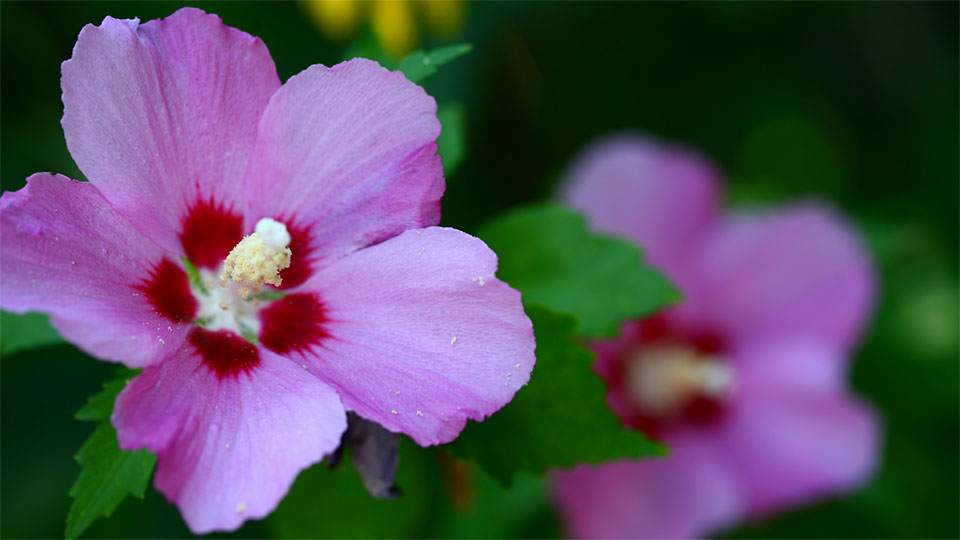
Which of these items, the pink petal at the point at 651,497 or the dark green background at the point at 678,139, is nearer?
the pink petal at the point at 651,497

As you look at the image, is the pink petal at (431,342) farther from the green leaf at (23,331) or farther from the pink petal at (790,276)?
the pink petal at (790,276)

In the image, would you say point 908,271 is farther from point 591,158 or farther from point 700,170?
point 591,158

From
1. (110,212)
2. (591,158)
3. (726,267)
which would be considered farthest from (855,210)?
(110,212)

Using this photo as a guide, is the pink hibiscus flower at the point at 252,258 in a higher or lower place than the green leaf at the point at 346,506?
higher

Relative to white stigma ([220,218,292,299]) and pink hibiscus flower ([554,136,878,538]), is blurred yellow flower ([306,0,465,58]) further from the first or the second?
white stigma ([220,218,292,299])

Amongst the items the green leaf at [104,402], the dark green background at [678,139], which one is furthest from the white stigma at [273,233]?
the dark green background at [678,139]

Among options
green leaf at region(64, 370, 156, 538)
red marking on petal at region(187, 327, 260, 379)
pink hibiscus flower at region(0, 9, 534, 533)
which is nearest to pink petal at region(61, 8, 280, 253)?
pink hibiscus flower at region(0, 9, 534, 533)

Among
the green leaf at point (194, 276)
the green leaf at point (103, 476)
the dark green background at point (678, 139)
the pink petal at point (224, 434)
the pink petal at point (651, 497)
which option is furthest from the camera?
the dark green background at point (678, 139)
